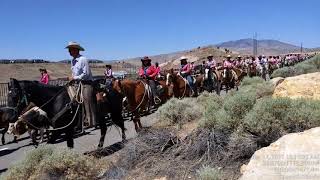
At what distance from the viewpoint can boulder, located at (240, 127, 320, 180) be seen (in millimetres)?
5525

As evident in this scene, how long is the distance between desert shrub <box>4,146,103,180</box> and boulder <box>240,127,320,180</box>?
3250 mm

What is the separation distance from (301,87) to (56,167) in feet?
21.7

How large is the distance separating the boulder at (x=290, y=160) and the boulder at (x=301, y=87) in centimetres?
523

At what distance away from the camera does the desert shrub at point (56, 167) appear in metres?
7.96

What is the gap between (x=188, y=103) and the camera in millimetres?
14016

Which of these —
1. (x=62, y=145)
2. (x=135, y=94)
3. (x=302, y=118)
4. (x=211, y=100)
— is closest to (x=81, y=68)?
(x=211, y=100)

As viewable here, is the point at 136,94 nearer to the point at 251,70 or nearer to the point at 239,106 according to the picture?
the point at 239,106

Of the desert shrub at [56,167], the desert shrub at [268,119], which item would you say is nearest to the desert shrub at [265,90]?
the desert shrub at [268,119]

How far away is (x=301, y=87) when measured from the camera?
11820 millimetres

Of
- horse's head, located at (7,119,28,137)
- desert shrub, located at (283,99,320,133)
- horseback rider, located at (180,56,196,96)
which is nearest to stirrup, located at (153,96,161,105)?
horseback rider, located at (180,56,196,96)

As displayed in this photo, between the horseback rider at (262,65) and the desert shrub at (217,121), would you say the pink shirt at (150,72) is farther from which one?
the horseback rider at (262,65)

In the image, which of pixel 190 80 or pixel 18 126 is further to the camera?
pixel 190 80

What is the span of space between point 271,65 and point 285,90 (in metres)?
37.4

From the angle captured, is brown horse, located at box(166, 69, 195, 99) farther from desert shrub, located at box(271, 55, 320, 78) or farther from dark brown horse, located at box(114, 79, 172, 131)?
desert shrub, located at box(271, 55, 320, 78)
